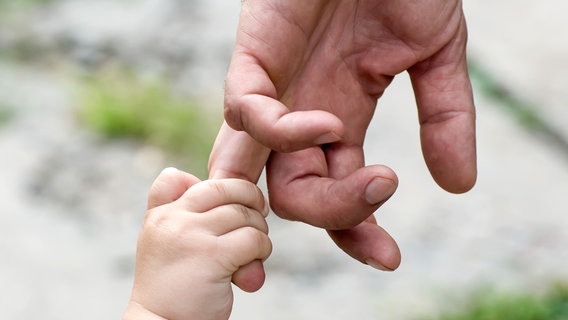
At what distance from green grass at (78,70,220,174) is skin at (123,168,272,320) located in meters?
1.33

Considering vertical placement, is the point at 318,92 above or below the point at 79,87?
above

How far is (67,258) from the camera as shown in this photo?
2.33 meters

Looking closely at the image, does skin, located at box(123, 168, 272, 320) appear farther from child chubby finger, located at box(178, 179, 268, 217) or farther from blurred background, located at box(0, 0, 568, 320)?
blurred background, located at box(0, 0, 568, 320)

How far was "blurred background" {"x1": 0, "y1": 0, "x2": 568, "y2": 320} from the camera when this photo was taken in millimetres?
2193

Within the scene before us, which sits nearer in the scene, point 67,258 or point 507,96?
point 67,258

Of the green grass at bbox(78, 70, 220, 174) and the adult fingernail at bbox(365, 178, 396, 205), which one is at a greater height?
the adult fingernail at bbox(365, 178, 396, 205)

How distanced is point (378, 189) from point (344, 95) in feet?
0.88

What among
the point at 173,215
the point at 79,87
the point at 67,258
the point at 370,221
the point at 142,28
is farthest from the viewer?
the point at 142,28

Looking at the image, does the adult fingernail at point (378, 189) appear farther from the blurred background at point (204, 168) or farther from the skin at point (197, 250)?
the blurred background at point (204, 168)

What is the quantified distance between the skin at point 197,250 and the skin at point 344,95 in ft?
0.13

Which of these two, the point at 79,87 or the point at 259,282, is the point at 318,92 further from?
the point at 79,87

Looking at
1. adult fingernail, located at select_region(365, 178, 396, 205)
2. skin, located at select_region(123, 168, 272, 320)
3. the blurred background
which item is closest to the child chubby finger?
skin, located at select_region(123, 168, 272, 320)

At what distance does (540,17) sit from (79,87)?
54.9 inches

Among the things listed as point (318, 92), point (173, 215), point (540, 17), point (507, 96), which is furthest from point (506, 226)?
point (173, 215)
